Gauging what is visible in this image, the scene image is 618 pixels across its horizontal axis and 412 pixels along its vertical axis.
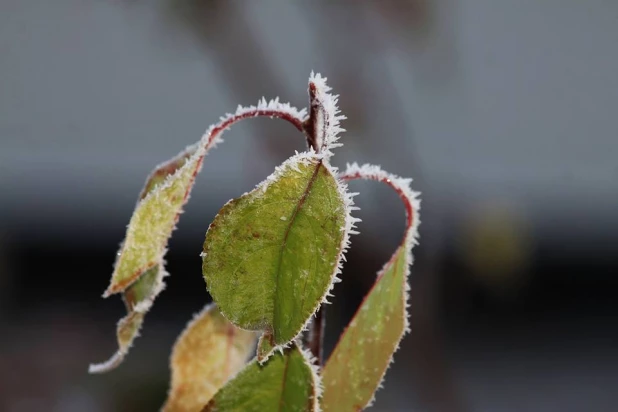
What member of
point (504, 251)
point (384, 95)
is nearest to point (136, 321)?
point (384, 95)

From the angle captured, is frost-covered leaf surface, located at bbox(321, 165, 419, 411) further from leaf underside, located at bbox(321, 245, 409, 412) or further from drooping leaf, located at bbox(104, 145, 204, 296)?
drooping leaf, located at bbox(104, 145, 204, 296)

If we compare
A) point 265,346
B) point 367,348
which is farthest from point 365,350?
point 265,346

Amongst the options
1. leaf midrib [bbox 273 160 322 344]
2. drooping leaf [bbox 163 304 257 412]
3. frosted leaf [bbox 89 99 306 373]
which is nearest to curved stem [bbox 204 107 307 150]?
frosted leaf [bbox 89 99 306 373]

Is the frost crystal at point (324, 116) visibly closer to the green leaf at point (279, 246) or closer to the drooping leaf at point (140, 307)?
the green leaf at point (279, 246)

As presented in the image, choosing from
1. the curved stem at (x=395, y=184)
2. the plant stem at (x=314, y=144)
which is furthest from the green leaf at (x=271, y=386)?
the curved stem at (x=395, y=184)

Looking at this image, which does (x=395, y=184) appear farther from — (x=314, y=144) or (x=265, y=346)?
(x=265, y=346)

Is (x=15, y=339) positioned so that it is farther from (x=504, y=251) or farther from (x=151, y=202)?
(x=151, y=202)
